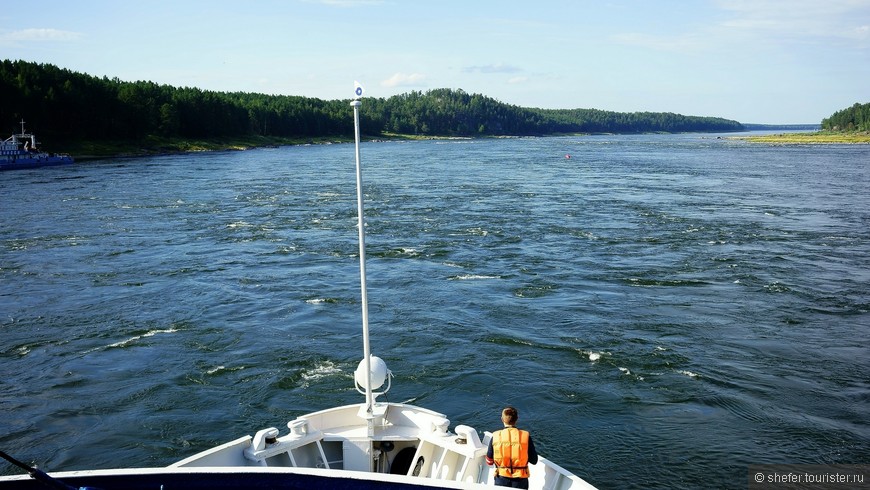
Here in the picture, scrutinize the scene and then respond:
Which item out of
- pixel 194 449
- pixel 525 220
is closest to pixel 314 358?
pixel 194 449

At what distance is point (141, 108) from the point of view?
154 metres

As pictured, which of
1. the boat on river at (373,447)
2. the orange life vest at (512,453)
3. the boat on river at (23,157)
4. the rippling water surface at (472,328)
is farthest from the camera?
the boat on river at (23,157)

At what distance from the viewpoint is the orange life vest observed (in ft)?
41.3

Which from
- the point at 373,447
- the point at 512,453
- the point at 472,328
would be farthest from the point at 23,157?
the point at 512,453

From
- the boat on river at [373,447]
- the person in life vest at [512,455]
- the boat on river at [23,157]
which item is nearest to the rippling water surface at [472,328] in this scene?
the boat on river at [373,447]

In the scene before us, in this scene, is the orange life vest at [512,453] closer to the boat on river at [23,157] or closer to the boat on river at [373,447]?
the boat on river at [373,447]

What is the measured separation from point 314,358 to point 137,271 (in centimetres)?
1832

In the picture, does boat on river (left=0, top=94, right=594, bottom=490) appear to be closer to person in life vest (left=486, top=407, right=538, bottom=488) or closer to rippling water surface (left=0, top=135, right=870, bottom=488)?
person in life vest (left=486, top=407, right=538, bottom=488)

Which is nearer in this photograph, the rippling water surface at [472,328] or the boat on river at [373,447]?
the boat on river at [373,447]

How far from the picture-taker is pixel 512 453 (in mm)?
12617

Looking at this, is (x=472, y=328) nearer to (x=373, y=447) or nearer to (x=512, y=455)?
(x=373, y=447)

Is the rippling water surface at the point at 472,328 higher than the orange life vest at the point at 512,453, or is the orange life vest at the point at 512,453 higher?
the orange life vest at the point at 512,453

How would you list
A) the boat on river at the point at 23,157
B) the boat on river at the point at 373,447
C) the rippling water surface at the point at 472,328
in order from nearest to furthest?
the boat on river at the point at 373,447, the rippling water surface at the point at 472,328, the boat on river at the point at 23,157

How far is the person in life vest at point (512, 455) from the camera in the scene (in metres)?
12.6
